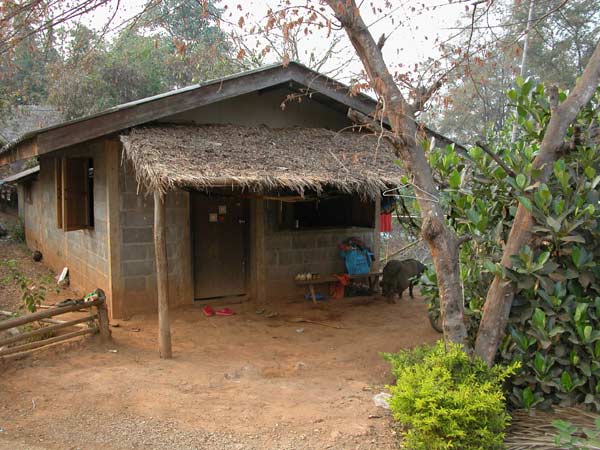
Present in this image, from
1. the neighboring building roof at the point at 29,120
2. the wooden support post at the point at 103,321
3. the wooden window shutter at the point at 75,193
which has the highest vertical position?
the neighboring building roof at the point at 29,120

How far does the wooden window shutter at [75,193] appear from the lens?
802 centimetres

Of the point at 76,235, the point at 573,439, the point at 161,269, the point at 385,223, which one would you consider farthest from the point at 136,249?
the point at 573,439

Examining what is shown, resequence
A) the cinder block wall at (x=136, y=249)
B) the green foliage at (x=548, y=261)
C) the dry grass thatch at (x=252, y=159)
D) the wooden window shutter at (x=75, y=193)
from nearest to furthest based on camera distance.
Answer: the green foliage at (x=548, y=261) → the dry grass thatch at (x=252, y=159) → the cinder block wall at (x=136, y=249) → the wooden window shutter at (x=75, y=193)

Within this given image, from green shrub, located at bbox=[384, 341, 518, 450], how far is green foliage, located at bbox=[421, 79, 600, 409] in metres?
0.44

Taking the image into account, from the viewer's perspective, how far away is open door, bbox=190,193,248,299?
8.30 meters

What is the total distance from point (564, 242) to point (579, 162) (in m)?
0.81

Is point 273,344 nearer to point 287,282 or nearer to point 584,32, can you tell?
point 287,282

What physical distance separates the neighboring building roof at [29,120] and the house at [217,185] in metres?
9.23

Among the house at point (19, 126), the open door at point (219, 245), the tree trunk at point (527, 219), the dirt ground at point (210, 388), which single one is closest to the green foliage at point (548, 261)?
the tree trunk at point (527, 219)

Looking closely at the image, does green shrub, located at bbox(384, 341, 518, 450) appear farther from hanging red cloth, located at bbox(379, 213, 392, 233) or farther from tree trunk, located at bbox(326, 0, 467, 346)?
hanging red cloth, located at bbox(379, 213, 392, 233)

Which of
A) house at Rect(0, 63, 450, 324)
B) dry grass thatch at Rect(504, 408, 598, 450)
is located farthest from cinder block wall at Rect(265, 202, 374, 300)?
dry grass thatch at Rect(504, 408, 598, 450)

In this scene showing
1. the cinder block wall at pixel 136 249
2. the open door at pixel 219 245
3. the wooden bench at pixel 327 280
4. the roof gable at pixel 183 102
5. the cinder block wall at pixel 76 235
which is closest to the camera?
the roof gable at pixel 183 102

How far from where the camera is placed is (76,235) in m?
9.26

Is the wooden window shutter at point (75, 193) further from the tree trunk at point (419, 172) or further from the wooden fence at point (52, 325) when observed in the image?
the tree trunk at point (419, 172)
